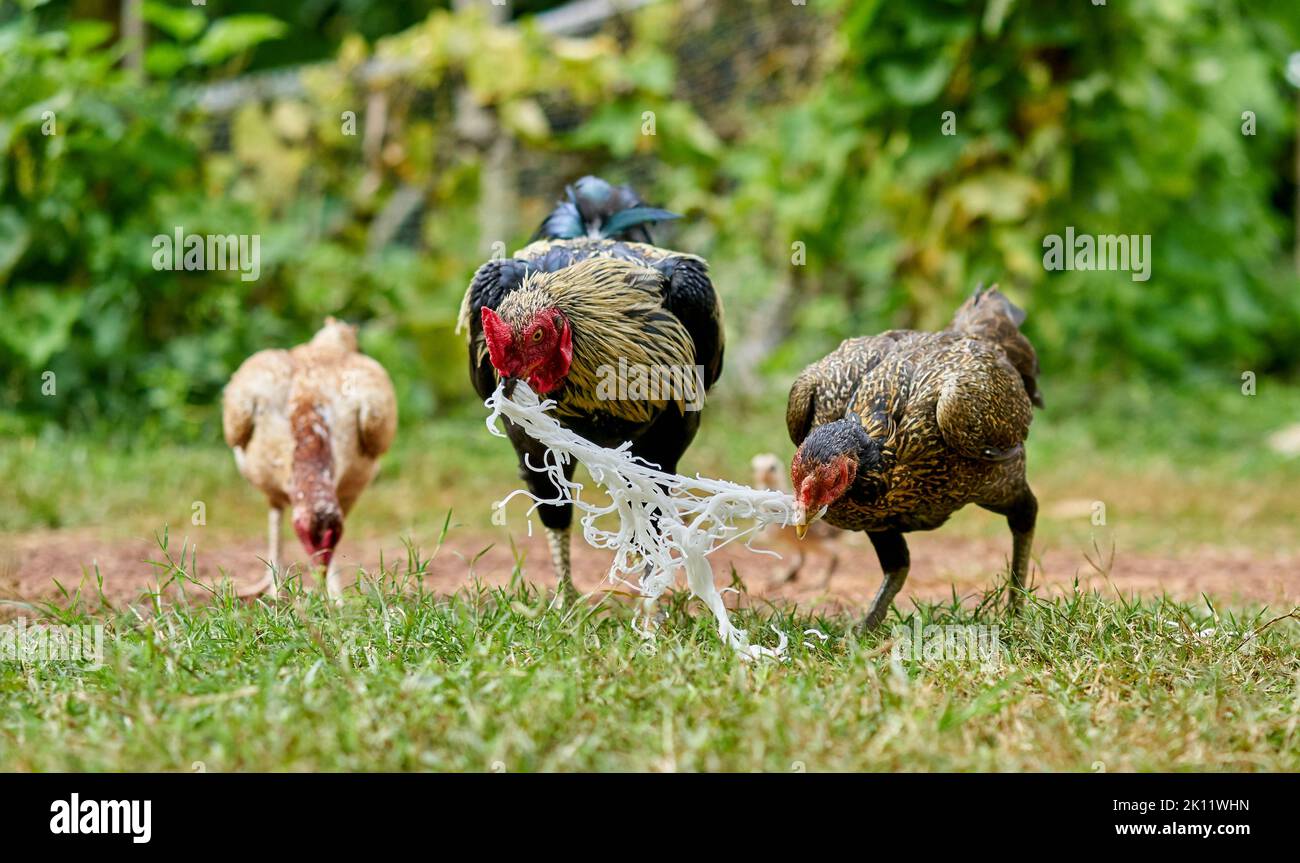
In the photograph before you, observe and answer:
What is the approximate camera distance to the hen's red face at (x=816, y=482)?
3.45m

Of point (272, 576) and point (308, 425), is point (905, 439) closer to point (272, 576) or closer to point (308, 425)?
point (272, 576)

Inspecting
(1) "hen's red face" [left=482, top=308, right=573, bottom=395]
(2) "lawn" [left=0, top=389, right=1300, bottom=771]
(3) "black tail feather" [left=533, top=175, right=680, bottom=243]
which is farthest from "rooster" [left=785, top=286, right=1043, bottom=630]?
(3) "black tail feather" [left=533, top=175, right=680, bottom=243]

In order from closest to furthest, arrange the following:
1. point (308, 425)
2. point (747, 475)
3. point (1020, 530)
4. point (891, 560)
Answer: point (891, 560) → point (1020, 530) → point (308, 425) → point (747, 475)

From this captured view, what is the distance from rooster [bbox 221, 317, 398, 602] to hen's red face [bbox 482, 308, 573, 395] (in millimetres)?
1162

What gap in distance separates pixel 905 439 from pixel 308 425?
7.39ft

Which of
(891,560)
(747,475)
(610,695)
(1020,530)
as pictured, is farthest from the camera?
(747,475)

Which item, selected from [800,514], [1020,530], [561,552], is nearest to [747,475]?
[561,552]

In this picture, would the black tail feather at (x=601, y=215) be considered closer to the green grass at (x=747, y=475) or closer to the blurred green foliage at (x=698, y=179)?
the green grass at (x=747, y=475)

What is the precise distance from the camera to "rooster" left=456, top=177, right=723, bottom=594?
143 inches

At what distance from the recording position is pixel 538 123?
1017 centimetres

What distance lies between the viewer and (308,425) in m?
4.58
